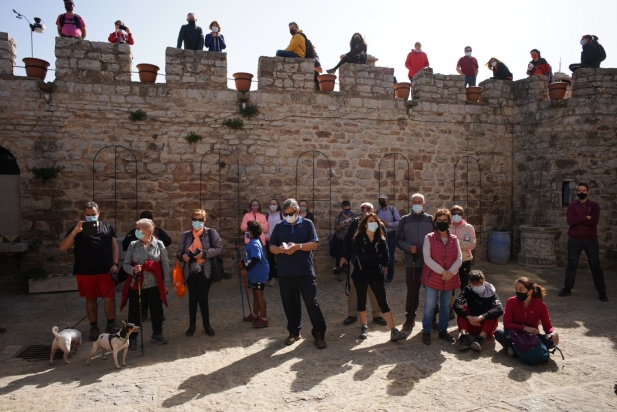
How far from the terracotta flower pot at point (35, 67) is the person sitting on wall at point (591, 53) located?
430 inches

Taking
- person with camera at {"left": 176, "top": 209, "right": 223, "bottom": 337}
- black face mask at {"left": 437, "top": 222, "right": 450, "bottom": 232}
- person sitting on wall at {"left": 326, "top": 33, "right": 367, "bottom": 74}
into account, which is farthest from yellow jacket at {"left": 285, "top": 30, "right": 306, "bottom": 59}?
black face mask at {"left": 437, "top": 222, "right": 450, "bottom": 232}

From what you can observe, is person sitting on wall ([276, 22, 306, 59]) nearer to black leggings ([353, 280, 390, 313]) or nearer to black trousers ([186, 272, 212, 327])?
black trousers ([186, 272, 212, 327])

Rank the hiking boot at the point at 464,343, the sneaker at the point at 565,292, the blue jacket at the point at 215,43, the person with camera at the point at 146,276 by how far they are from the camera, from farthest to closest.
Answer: the blue jacket at the point at 215,43 → the sneaker at the point at 565,292 → the person with camera at the point at 146,276 → the hiking boot at the point at 464,343

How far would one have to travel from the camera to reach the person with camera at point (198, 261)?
18.8 ft

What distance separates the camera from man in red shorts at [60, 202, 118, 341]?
564 centimetres

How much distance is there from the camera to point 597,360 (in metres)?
4.88

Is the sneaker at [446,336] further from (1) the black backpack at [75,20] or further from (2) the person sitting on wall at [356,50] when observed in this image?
(1) the black backpack at [75,20]

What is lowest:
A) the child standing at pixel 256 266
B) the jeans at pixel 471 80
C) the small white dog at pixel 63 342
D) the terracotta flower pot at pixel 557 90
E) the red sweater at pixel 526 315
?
the small white dog at pixel 63 342

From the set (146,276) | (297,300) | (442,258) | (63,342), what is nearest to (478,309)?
(442,258)

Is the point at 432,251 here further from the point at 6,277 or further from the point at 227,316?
the point at 6,277

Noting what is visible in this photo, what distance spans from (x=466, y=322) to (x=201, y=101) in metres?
6.34

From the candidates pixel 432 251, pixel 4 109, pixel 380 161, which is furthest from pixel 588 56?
pixel 4 109

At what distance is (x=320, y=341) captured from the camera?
530 centimetres

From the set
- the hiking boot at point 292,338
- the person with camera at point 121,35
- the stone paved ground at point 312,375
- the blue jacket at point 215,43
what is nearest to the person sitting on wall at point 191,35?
the blue jacket at point 215,43
